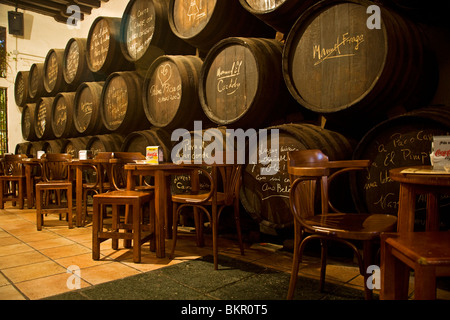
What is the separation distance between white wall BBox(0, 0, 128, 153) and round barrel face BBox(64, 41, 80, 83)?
2.13 meters

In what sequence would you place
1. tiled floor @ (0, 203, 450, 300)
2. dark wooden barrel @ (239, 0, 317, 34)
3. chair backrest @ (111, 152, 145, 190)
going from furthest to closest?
chair backrest @ (111, 152, 145, 190) < dark wooden barrel @ (239, 0, 317, 34) < tiled floor @ (0, 203, 450, 300)

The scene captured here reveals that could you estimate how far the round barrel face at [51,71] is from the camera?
6.21 meters

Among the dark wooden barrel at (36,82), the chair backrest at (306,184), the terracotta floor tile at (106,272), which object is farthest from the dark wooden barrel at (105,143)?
the chair backrest at (306,184)

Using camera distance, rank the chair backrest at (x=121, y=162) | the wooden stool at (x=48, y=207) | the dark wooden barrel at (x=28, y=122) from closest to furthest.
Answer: the chair backrest at (x=121, y=162) → the wooden stool at (x=48, y=207) → the dark wooden barrel at (x=28, y=122)

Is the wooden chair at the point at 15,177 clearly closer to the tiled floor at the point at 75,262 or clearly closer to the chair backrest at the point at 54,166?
the chair backrest at the point at 54,166

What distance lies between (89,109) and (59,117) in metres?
1.24

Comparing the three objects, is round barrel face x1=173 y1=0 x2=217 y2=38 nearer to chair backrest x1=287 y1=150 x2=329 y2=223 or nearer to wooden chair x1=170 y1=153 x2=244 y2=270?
wooden chair x1=170 y1=153 x2=244 y2=270

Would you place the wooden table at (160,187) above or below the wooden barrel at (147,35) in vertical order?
below

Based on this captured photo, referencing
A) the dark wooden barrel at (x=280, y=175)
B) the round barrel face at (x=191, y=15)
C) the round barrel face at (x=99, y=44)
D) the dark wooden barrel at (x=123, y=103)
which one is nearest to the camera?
the dark wooden barrel at (x=280, y=175)

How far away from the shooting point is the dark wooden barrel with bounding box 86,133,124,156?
4422 millimetres

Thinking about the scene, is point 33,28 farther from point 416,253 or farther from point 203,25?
point 416,253

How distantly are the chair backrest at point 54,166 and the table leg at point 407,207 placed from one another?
3645 mm

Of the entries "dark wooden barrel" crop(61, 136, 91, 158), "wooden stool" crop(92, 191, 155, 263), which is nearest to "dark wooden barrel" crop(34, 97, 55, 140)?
"dark wooden barrel" crop(61, 136, 91, 158)

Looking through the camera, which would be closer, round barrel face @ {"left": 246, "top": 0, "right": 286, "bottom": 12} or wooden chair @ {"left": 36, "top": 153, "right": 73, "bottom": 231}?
round barrel face @ {"left": 246, "top": 0, "right": 286, "bottom": 12}
